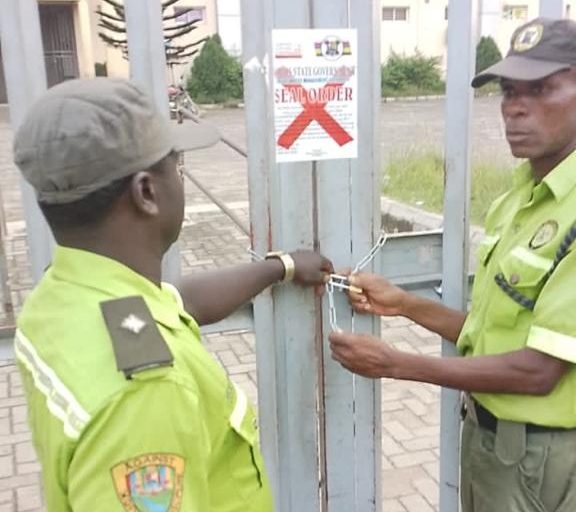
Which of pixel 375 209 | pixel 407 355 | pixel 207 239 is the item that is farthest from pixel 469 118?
pixel 207 239

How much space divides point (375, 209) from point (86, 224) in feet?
2.95

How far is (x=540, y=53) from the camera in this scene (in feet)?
5.59

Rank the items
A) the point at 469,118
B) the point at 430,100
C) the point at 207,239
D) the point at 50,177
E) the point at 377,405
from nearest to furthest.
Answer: the point at 50,177, the point at 469,118, the point at 377,405, the point at 430,100, the point at 207,239

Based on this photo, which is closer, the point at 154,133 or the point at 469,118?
the point at 154,133

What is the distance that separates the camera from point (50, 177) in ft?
3.79

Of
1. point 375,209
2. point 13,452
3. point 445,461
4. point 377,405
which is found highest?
point 375,209

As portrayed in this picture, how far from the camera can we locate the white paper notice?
1.72 m

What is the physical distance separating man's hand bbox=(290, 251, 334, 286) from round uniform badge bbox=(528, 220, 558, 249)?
0.51 m

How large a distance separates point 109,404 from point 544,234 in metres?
1.08

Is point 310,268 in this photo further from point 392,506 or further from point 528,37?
point 392,506

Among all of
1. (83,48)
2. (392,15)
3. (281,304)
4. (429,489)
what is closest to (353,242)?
(281,304)

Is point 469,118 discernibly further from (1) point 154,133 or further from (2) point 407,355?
(1) point 154,133

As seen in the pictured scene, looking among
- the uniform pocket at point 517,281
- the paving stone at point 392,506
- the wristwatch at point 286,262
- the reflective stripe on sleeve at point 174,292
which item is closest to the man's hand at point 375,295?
the wristwatch at point 286,262

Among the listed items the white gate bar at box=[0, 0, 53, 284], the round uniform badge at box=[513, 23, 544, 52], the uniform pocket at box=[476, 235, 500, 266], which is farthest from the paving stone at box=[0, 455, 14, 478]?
the round uniform badge at box=[513, 23, 544, 52]
